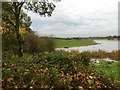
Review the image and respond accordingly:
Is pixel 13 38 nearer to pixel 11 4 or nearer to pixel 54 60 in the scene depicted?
pixel 11 4

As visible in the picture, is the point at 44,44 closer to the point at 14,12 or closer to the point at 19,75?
the point at 14,12

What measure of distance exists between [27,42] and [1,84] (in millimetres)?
31806

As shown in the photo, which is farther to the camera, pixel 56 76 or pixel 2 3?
pixel 2 3

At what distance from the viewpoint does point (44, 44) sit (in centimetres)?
4094

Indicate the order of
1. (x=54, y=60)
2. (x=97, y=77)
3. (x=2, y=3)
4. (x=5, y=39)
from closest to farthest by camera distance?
(x=97, y=77)
(x=54, y=60)
(x=2, y=3)
(x=5, y=39)

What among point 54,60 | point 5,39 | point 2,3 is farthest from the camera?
point 5,39

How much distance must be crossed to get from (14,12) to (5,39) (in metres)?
11.5

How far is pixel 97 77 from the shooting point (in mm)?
10219

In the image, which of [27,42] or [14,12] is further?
[27,42]

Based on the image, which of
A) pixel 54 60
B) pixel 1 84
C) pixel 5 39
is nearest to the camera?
pixel 1 84

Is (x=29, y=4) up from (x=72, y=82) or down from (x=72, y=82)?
up

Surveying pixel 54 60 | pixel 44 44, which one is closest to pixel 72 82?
pixel 54 60

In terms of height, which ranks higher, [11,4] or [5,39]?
[11,4]

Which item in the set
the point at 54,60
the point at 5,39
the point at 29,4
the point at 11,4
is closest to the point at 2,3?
the point at 11,4
